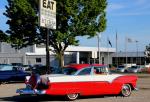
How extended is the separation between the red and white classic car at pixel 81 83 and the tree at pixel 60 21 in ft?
85.8

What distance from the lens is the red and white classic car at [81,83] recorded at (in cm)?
1820

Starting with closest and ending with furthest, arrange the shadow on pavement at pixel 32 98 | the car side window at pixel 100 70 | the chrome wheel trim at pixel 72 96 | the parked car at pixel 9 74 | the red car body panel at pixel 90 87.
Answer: the red car body panel at pixel 90 87 → the chrome wheel trim at pixel 72 96 → the shadow on pavement at pixel 32 98 → the car side window at pixel 100 70 → the parked car at pixel 9 74

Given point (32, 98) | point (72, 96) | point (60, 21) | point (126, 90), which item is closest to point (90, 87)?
point (72, 96)

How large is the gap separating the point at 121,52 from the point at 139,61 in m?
7.09

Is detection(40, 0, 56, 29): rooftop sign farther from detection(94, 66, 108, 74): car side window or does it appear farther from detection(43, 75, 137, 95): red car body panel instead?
detection(43, 75, 137, 95): red car body panel

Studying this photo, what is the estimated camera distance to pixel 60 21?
46875 millimetres

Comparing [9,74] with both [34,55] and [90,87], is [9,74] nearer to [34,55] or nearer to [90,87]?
[90,87]

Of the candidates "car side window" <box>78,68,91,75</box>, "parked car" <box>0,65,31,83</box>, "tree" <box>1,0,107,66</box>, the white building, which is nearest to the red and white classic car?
"car side window" <box>78,68,91,75</box>

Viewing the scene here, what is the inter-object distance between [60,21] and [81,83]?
28340mm

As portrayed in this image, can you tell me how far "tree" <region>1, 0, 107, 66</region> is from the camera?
46625 millimetres

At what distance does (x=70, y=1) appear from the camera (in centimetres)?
4681

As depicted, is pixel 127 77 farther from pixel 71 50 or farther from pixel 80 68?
pixel 71 50

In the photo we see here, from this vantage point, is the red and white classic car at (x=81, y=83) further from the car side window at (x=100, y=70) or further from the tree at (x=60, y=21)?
the tree at (x=60, y=21)

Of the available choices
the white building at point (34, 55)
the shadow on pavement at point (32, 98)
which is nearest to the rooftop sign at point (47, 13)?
the shadow on pavement at point (32, 98)
